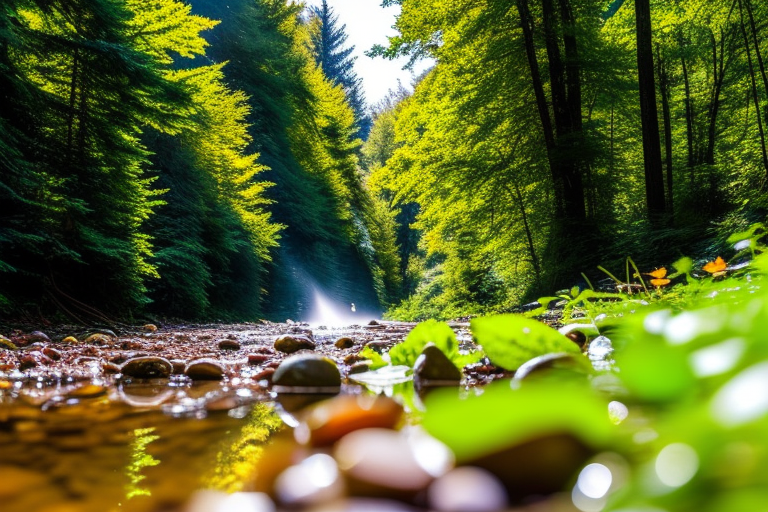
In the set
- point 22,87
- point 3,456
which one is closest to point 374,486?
point 3,456

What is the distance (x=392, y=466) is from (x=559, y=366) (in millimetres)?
638

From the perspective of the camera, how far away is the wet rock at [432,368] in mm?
1665

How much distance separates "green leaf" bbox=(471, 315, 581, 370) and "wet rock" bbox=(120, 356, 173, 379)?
1567 millimetres

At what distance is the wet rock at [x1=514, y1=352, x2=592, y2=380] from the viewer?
106 cm

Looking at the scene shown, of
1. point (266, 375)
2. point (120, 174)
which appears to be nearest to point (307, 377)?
point (266, 375)

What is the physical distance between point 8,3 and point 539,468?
21.7 ft

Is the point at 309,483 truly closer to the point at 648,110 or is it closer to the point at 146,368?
the point at 146,368

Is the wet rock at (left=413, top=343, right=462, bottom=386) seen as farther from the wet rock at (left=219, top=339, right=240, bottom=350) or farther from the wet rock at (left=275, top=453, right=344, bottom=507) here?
the wet rock at (left=219, top=339, right=240, bottom=350)

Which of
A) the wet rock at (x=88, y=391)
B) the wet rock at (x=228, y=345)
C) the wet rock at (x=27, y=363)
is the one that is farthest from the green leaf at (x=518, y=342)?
the wet rock at (x=228, y=345)

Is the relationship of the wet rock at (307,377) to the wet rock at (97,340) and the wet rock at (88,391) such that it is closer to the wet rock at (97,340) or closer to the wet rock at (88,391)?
the wet rock at (88,391)

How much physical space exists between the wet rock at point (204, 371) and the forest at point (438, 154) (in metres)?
3.46

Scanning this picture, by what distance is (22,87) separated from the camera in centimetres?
532

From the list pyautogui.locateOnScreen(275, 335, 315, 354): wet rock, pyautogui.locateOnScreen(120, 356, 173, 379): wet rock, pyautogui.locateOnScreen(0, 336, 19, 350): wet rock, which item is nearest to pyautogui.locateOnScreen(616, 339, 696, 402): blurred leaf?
pyautogui.locateOnScreen(120, 356, 173, 379): wet rock

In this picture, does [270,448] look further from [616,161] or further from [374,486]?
[616,161]
